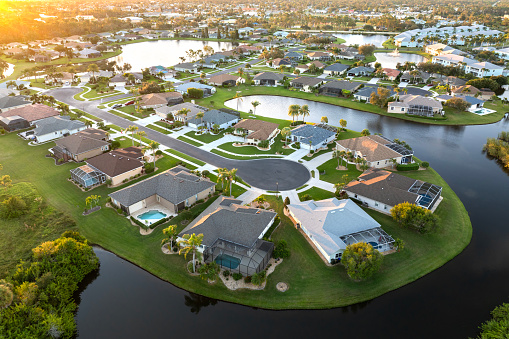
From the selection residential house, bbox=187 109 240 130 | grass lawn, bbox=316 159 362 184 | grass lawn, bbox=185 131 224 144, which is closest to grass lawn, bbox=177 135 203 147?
grass lawn, bbox=185 131 224 144

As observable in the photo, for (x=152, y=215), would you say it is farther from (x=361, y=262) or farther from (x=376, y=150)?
(x=376, y=150)

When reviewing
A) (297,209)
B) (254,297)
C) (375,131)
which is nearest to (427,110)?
(375,131)

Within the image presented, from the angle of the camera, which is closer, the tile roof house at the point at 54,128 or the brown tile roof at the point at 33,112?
the tile roof house at the point at 54,128

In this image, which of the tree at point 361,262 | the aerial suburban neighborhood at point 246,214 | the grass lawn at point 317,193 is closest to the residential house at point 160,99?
the aerial suburban neighborhood at point 246,214

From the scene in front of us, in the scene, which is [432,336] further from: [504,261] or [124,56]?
[124,56]

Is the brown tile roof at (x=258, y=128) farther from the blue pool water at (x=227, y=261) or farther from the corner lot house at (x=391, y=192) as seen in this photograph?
the blue pool water at (x=227, y=261)

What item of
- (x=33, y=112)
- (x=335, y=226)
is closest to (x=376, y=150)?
(x=335, y=226)

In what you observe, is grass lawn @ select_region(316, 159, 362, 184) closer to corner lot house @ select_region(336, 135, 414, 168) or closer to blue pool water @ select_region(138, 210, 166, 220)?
corner lot house @ select_region(336, 135, 414, 168)
